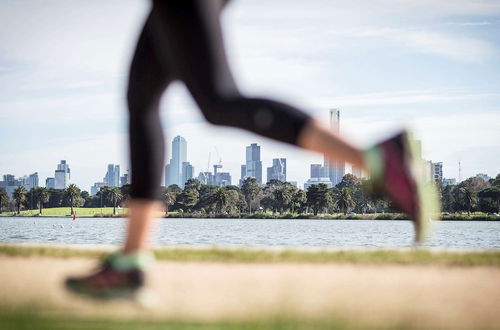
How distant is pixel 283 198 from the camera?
146 metres

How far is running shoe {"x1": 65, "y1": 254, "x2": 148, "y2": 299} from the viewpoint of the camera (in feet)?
10.0

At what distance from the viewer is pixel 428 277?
389cm

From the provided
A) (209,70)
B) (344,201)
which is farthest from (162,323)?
(344,201)

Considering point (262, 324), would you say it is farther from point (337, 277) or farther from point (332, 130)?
point (337, 277)

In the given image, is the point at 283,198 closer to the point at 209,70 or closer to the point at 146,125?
the point at 146,125

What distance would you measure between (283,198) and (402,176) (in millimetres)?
143252

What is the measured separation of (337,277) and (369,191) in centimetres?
85

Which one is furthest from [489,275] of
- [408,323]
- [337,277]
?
[408,323]

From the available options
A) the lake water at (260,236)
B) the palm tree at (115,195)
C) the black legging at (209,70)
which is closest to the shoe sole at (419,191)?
the black legging at (209,70)

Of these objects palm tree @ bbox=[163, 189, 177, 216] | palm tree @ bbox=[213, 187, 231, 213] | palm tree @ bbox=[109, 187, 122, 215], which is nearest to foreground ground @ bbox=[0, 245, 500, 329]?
palm tree @ bbox=[213, 187, 231, 213]

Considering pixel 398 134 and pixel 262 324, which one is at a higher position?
pixel 398 134

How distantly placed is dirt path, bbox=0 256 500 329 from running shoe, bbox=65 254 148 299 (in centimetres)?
7

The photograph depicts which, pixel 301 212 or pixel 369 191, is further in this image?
pixel 301 212

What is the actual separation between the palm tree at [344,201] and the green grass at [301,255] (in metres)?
144
